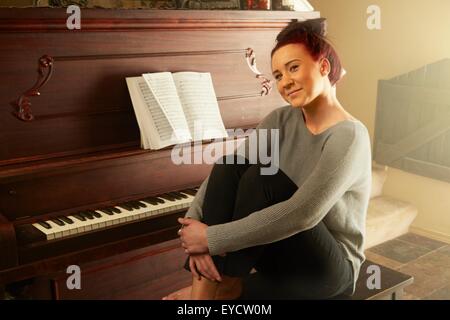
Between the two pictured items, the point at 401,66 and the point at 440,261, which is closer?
the point at 440,261

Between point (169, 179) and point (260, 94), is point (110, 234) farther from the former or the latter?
point (260, 94)

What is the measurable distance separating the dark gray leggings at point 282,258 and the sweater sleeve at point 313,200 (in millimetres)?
34

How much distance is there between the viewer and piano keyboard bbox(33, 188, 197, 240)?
173 centimetres

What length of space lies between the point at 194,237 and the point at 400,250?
2.13 metres

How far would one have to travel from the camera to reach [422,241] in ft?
11.3

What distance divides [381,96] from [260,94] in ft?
4.92

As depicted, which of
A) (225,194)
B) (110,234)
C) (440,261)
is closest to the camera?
(225,194)

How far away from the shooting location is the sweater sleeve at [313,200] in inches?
55.9

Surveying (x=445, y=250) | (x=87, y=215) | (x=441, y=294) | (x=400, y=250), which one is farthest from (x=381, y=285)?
(x=445, y=250)

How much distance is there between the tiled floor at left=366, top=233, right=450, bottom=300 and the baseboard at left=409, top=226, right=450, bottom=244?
36mm

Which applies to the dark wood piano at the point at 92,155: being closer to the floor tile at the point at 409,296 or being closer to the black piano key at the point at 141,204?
the black piano key at the point at 141,204

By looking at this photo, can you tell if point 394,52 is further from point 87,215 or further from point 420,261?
point 87,215

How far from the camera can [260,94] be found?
2.46 m
